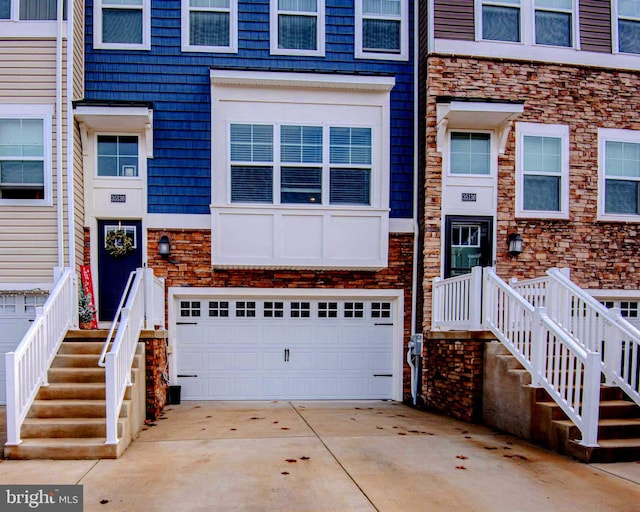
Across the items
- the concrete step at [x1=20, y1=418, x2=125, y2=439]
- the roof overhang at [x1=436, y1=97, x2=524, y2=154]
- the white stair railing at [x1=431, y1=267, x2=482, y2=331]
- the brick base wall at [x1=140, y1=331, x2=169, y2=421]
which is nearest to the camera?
the concrete step at [x1=20, y1=418, x2=125, y2=439]

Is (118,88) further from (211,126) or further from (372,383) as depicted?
(372,383)

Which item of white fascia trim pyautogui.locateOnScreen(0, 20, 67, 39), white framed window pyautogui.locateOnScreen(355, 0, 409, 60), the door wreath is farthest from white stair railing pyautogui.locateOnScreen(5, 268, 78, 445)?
white framed window pyautogui.locateOnScreen(355, 0, 409, 60)

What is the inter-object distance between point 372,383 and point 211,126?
18.2 ft

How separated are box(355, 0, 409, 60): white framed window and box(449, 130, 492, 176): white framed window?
1.88 metres

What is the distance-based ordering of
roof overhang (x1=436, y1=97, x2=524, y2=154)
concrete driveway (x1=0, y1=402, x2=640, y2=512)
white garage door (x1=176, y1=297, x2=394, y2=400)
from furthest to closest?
white garage door (x1=176, y1=297, x2=394, y2=400) < roof overhang (x1=436, y1=97, x2=524, y2=154) < concrete driveway (x1=0, y1=402, x2=640, y2=512)

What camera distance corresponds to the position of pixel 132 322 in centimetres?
722

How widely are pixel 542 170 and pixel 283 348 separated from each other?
5.83m

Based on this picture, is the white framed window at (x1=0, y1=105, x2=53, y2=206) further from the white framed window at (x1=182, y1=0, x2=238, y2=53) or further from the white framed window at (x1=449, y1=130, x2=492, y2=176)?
the white framed window at (x1=449, y1=130, x2=492, y2=176)

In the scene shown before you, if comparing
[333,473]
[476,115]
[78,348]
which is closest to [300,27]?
[476,115]

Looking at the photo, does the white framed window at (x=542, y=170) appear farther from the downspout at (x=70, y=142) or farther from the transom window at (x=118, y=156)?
the downspout at (x=70, y=142)

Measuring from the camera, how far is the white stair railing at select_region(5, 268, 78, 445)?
19.0 feet

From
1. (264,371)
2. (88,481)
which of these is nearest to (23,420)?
(88,481)

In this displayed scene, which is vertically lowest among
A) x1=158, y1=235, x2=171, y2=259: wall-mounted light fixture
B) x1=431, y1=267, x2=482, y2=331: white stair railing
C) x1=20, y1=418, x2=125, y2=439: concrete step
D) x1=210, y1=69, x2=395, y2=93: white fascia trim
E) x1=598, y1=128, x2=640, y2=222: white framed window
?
x1=20, y1=418, x2=125, y2=439: concrete step

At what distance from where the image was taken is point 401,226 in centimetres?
988
